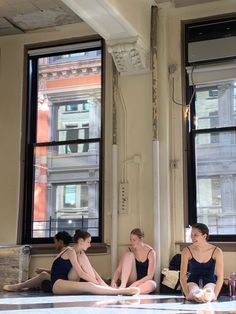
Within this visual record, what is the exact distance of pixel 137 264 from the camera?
5.68 meters

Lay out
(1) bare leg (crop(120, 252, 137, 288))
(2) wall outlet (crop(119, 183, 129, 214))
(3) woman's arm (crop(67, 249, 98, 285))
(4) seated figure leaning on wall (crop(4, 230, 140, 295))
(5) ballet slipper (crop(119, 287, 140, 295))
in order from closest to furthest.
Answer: (5) ballet slipper (crop(119, 287, 140, 295)) → (4) seated figure leaning on wall (crop(4, 230, 140, 295)) → (3) woman's arm (crop(67, 249, 98, 285)) → (1) bare leg (crop(120, 252, 137, 288)) → (2) wall outlet (crop(119, 183, 129, 214))

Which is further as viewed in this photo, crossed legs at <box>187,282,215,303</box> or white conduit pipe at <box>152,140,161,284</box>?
white conduit pipe at <box>152,140,161,284</box>

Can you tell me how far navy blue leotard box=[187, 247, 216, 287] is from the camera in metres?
4.79

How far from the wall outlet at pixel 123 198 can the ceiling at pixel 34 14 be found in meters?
2.32

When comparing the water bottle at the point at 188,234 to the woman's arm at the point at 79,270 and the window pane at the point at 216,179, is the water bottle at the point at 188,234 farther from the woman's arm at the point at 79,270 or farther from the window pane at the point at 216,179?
the woman's arm at the point at 79,270

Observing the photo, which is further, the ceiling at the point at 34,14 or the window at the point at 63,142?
the window at the point at 63,142

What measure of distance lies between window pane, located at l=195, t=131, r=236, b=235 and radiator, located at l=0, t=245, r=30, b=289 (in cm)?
225

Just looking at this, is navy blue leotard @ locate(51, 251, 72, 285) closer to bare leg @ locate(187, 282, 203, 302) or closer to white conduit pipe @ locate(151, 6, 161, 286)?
white conduit pipe @ locate(151, 6, 161, 286)

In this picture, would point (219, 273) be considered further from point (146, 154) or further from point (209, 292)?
point (146, 154)

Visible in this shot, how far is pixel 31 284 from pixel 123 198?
149 centimetres

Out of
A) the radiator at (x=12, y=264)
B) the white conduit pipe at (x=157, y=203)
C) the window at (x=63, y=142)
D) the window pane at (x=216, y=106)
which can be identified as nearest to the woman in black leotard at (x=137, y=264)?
the white conduit pipe at (x=157, y=203)

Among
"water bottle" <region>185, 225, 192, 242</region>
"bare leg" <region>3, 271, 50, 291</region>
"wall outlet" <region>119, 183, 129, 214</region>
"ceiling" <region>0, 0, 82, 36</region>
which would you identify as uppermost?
"ceiling" <region>0, 0, 82, 36</region>

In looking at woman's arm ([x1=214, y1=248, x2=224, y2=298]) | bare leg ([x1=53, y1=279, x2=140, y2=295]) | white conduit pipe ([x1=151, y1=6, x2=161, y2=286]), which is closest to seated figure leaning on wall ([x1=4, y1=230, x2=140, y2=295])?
bare leg ([x1=53, y1=279, x2=140, y2=295])

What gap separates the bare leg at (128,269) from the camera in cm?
550
